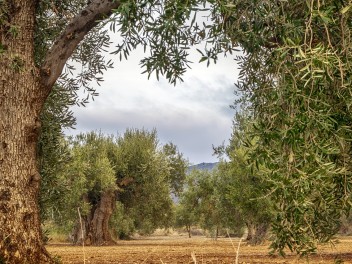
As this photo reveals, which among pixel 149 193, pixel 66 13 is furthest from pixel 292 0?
pixel 149 193

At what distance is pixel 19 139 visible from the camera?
498 inches

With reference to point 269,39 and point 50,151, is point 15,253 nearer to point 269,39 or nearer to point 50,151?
point 50,151

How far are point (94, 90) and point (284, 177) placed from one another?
11.8 metres

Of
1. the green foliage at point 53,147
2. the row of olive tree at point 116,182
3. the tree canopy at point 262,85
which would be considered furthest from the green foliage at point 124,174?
the tree canopy at point 262,85

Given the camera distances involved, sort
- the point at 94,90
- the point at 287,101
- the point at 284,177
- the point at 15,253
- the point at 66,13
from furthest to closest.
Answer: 1. the point at 94,90
2. the point at 66,13
3. the point at 15,253
4. the point at 287,101
5. the point at 284,177

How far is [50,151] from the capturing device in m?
15.9

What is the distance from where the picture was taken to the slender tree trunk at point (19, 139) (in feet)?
40.3

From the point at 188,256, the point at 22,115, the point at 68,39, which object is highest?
the point at 68,39

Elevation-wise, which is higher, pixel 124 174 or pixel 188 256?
pixel 124 174

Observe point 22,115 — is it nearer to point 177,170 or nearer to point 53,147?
point 53,147

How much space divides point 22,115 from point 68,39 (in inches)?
83.3

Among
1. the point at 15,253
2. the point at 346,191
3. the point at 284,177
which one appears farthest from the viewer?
the point at 15,253

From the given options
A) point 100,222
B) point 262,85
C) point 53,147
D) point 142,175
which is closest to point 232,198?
point 142,175

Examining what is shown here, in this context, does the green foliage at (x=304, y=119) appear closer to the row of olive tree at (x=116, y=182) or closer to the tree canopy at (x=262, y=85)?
the tree canopy at (x=262, y=85)
